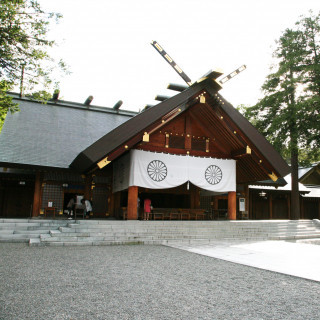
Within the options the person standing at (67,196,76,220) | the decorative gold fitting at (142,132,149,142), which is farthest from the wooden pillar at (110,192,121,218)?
the decorative gold fitting at (142,132,149,142)

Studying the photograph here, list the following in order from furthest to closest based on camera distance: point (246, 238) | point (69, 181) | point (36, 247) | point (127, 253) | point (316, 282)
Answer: point (69, 181), point (246, 238), point (36, 247), point (127, 253), point (316, 282)

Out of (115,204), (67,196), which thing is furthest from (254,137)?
(67,196)

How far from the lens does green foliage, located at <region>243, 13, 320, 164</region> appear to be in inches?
668

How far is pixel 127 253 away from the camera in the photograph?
739cm

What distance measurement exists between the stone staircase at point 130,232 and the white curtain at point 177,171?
1946 mm

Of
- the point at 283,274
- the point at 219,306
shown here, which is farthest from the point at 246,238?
the point at 219,306

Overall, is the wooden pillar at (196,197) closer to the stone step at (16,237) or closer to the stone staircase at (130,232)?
the stone staircase at (130,232)

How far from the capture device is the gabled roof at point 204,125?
10872 mm

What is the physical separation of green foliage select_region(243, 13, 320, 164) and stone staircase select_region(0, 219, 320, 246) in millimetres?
6942

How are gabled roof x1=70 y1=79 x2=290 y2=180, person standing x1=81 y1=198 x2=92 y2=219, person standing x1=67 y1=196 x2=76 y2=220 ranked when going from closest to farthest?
gabled roof x1=70 y1=79 x2=290 y2=180
person standing x1=81 y1=198 x2=92 y2=219
person standing x1=67 y1=196 x2=76 y2=220

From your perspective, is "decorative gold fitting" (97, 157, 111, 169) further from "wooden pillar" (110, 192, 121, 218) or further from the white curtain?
"wooden pillar" (110, 192, 121, 218)

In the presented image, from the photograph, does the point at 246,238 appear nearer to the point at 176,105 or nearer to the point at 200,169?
the point at 200,169

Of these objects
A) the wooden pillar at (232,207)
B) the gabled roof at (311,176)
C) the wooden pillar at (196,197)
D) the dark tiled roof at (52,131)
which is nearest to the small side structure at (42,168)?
the dark tiled roof at (52,131)

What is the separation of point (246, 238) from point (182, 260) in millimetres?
5183
